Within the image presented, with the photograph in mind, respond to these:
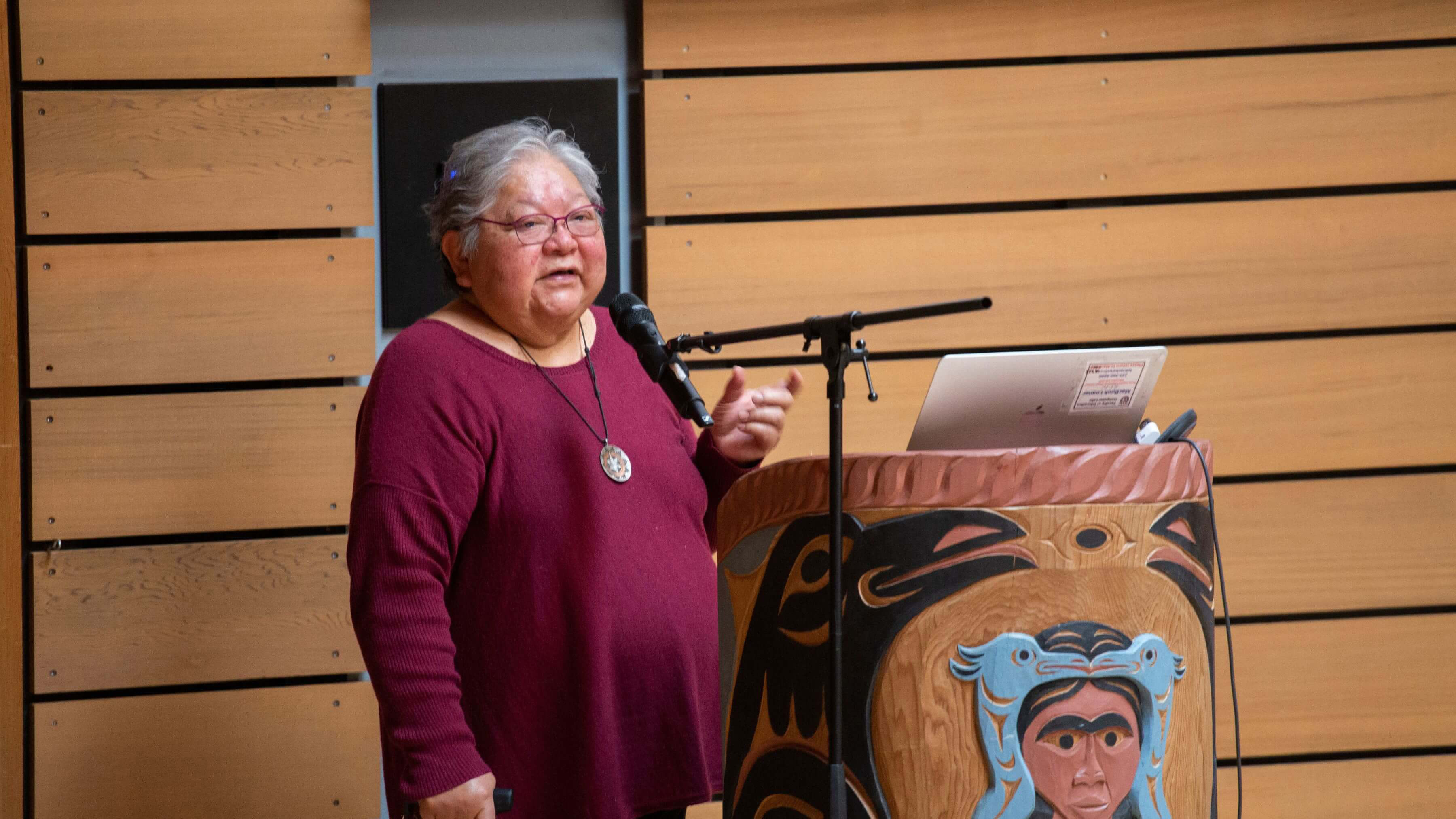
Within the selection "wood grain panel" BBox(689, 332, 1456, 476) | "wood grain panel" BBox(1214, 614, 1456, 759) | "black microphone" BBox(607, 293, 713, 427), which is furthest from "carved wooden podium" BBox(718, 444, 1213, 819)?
"wood grain panel" BBox(1214, 614, 1456, 759)

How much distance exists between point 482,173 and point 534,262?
17 cm

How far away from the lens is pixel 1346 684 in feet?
8.82

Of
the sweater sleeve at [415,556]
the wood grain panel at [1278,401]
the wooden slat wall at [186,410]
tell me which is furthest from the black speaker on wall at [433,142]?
the sweater sleeve at [415,556]

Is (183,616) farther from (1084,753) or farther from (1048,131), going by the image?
(1048,131)

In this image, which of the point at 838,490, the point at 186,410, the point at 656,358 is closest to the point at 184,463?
the point at 186,410

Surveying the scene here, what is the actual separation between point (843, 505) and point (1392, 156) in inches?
86.8

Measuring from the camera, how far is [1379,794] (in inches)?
106

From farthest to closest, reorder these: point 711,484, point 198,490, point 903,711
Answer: point 198,490 < point 711,484 < point 903,711

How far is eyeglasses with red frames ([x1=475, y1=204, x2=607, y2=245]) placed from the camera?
1.73 meters

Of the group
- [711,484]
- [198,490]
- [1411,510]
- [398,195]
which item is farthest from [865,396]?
[198,490]

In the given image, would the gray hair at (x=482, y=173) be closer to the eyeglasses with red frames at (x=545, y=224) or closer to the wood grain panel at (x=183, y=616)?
the eyeglasses with red frames at (x=545, y=224)

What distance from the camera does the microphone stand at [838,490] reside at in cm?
109

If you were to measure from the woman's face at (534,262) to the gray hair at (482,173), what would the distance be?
0.02 meters

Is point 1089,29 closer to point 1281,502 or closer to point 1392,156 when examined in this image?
point 1392,156
